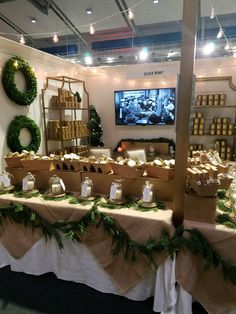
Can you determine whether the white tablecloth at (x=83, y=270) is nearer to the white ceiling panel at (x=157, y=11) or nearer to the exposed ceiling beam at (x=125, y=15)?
the exposed ceiling beam at (x=125, y=15)

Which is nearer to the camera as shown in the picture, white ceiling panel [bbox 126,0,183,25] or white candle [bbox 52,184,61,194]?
white candle [bbox 52,184,61,194]

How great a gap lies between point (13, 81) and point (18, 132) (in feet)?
2.35

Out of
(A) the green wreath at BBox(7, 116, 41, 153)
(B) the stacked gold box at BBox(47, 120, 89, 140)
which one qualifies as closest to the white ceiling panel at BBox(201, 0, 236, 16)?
(B) the stacked gold box at BBox(47, 120, 89, 140)

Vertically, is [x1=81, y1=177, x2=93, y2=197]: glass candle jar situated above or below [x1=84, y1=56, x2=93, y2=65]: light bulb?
below

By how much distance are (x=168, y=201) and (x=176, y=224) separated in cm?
22

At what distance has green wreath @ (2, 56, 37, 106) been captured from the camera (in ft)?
11.0

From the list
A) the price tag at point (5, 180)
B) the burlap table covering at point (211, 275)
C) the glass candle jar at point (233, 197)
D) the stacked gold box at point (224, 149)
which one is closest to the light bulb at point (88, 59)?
the stacked gold box at point (224, 149)

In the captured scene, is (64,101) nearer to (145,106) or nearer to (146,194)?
(145,106)

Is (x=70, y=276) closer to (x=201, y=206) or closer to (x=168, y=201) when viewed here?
(x=168, y=201)

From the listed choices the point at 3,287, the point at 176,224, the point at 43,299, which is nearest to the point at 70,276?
the point at 43,299

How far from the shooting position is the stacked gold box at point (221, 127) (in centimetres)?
434

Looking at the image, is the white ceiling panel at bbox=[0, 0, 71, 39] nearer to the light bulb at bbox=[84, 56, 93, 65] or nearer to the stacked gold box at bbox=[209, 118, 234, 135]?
the light bulb at bbox=[84, 56, 93, 65]

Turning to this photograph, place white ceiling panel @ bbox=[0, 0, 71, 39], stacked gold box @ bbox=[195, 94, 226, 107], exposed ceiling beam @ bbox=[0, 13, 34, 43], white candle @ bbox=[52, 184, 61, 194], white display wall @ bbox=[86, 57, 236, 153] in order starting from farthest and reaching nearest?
exposed ceiling beam @ bbox=[0, 13, 34, 43]
white ceiling panel @ bbox=[0, 0, 71, 39]
white display wall @ bbox=[86, 57, 236, 153]
stacked gold box @ bbox=[195, 94, 226, 107]
white candle @ bbox=[52, 184, 61, 194]

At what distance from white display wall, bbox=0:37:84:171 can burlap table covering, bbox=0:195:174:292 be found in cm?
182
